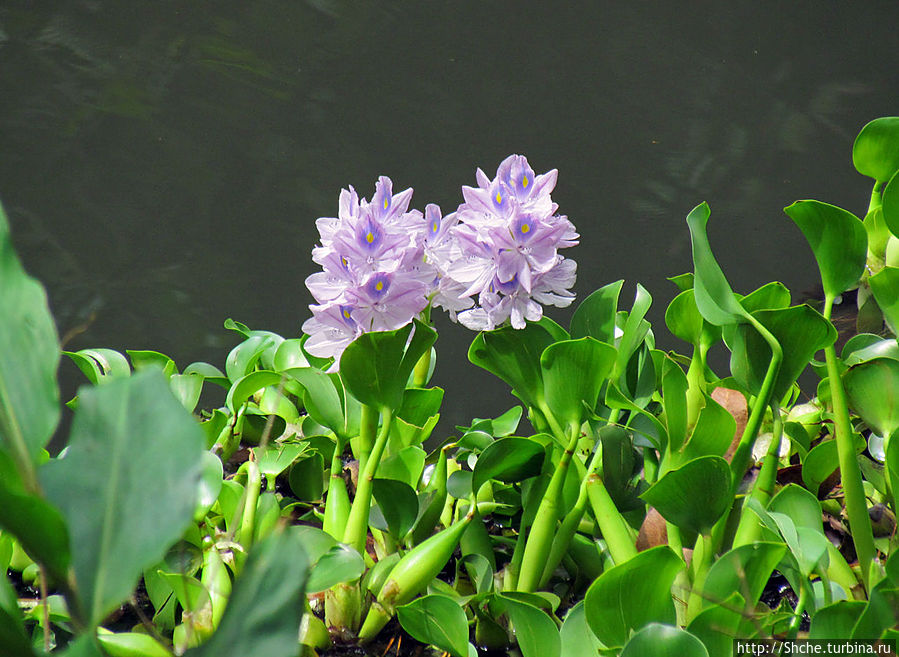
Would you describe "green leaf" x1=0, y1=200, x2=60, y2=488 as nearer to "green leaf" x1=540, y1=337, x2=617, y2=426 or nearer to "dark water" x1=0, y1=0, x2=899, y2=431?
"green leaf" x1=540, y1=337, x2=617, y2=426

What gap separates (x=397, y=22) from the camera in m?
1.62

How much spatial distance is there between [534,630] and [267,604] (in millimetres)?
294

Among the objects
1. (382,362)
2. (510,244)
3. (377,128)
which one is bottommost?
(382,362)

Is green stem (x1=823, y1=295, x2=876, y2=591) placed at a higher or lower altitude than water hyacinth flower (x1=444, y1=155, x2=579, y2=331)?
lower

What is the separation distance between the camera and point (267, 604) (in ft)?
0.60

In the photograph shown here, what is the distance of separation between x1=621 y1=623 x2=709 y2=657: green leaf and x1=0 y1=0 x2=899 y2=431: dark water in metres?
1.17

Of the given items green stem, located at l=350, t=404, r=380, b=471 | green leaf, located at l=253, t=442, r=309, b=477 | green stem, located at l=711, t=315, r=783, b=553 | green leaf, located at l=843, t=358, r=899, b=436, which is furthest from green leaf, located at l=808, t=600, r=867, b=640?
green leaf, located at l=253, t=442, r=309, b=477

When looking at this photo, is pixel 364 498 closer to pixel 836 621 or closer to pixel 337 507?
pixel 337 507

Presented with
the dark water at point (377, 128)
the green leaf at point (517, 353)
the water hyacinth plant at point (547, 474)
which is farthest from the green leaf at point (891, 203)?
the dark water at point (377, 128)

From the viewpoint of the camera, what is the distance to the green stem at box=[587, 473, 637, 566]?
0.52 metres

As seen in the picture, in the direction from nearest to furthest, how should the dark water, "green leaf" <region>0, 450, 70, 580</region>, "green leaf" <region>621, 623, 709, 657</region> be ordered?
1. "green leaf" <region>0, 450, 70, 580</region>
2. "green leaf" <region>621, 623, 709, 657</region>
3. the dark water

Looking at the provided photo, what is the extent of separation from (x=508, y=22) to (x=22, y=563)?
1410 mm

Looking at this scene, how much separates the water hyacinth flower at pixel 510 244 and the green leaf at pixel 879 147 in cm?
23

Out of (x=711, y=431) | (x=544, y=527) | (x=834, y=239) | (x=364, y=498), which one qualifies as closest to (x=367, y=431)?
(x=364, y=498)
